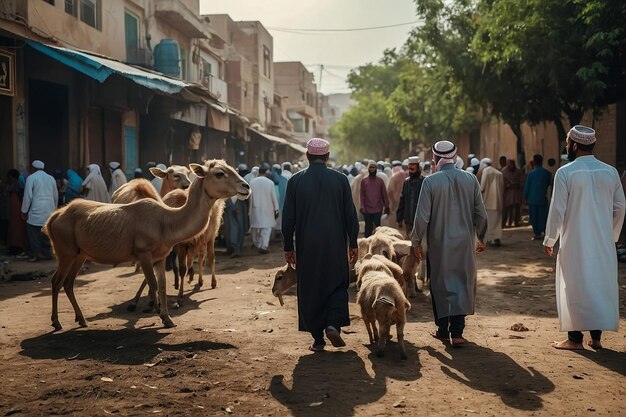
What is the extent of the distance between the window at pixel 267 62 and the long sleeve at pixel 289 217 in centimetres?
3853

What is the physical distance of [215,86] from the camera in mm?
27750

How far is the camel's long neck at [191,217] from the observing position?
23.4 ft

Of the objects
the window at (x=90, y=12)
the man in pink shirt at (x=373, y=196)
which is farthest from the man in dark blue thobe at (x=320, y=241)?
the window at (x=90, y=12)

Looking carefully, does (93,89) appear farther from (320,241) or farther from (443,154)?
(443,154)

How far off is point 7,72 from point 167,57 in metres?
8.96

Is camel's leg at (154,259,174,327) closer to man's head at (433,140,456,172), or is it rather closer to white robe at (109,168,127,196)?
man's head at (433,140,456,172)

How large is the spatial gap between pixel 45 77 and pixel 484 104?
10.8m

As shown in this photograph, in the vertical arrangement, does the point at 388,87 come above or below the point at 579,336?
above

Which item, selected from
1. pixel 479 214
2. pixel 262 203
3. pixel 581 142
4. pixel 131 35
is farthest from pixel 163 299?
pixel 131 35

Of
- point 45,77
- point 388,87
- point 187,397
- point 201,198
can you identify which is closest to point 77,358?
point 187,397

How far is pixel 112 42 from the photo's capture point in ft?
A: 60.1

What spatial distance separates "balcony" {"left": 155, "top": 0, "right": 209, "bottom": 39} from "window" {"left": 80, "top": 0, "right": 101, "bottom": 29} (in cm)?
390

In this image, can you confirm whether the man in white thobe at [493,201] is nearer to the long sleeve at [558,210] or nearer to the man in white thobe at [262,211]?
the man in white thobe at [262,211]

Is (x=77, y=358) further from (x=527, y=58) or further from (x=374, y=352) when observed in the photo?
(x=527, y=58)
